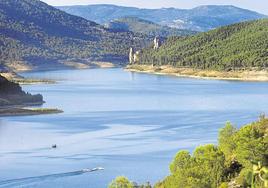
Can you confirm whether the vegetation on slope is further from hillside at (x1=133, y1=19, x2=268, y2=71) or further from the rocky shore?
hillside at (x1=133, y1=19, x2=268, y2=71)

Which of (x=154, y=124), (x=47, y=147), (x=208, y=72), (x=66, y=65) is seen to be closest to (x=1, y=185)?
(x=47, y=147)

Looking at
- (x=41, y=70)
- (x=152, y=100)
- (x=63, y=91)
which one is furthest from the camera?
(x=41, y=70)

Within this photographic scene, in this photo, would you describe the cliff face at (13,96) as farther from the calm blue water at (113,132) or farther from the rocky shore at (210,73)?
the rocky shore at (210,73)

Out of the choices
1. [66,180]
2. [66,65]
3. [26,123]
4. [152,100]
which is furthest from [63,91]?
[66,65]

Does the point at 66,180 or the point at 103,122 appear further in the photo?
the point at 103,122

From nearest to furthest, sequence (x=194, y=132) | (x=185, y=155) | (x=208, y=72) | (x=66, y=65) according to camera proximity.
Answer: (x=185, y=155) → (x=194, y=132) → (x=208, y=72) → (x=66, y=65)

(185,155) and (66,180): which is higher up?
(185,155)

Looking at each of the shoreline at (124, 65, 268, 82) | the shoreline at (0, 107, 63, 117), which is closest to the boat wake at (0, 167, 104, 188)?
the shoreline at (0, 107, 63, 117)

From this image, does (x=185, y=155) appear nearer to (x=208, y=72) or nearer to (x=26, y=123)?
(x=26, y=123)
